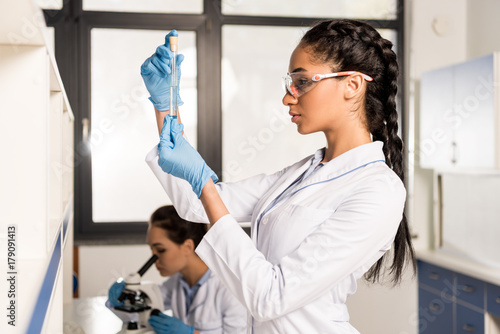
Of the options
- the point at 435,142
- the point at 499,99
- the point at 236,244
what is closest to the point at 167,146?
the point at 236,244

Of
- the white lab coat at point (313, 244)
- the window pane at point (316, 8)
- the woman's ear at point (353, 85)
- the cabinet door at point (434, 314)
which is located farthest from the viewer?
the window pane at point (316, 8)

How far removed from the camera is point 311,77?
1354mm

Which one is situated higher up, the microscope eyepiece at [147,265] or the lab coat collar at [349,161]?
the lab coat collar at [349,161]

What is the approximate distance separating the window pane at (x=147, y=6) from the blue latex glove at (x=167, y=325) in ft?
7.55

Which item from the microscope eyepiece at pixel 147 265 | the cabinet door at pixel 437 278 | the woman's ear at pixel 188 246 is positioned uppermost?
the woman's ear at pixel 188 246

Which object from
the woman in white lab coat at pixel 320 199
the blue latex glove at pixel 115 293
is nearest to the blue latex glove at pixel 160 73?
the woman in white lab coat at pixel 320 199

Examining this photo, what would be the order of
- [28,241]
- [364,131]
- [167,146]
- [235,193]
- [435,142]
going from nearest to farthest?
1. [28,241]
2. [167,146]
3. [364,131]
4. [235,193]
5. [435,142]

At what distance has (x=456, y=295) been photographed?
338 cm

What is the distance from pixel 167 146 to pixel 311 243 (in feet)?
1.31

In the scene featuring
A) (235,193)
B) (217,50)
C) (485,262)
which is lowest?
(485,262)

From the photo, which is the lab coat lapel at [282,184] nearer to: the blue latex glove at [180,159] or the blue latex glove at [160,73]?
the blue latex glove at [180,159]

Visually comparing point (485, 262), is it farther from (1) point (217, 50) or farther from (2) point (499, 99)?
(1) point (217, 50)

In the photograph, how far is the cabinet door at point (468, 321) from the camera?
3.16 m

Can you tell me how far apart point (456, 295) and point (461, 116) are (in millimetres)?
1034
